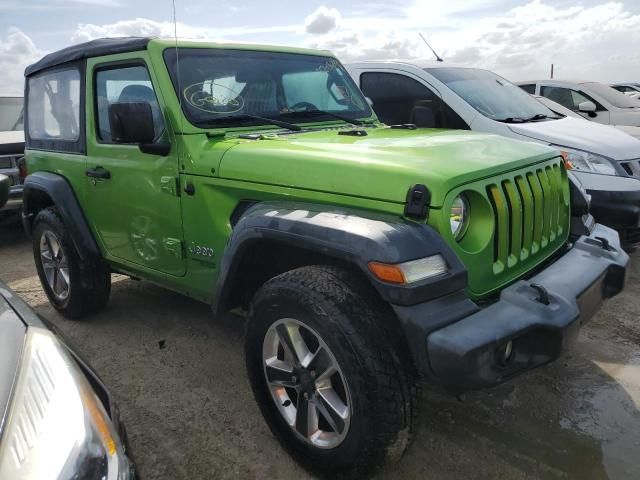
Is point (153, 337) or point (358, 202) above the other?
point (358, 202)

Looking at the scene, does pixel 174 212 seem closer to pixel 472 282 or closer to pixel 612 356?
pixel 472 282

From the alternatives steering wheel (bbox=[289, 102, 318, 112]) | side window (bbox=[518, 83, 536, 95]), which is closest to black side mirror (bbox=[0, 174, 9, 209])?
steering wheel (bbox=[289, 102, 318, 112])

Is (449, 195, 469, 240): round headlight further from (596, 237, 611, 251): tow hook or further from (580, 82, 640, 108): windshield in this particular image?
(580, 82, 640, 108): windshield

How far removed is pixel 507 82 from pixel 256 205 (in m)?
4.73

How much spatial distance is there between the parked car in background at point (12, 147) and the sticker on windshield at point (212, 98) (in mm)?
3497

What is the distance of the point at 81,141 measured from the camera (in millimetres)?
3727

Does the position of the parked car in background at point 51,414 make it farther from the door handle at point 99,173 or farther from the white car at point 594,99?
the white car at point 594,99

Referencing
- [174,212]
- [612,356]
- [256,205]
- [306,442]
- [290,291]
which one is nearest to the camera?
[290,291]

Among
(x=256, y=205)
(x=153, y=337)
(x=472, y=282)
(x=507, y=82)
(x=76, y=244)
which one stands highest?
(x=507, y=82)

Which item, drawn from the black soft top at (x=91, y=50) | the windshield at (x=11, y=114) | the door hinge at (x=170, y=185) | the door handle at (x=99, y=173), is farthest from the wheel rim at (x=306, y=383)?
the windshield at (x=11, y=114)

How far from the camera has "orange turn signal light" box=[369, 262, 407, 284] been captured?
77.9 inches

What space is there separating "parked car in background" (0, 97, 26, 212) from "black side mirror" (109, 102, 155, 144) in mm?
3416

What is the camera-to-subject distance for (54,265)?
4270 mm

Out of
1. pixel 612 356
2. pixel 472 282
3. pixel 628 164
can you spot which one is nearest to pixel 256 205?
pixel 472 282
